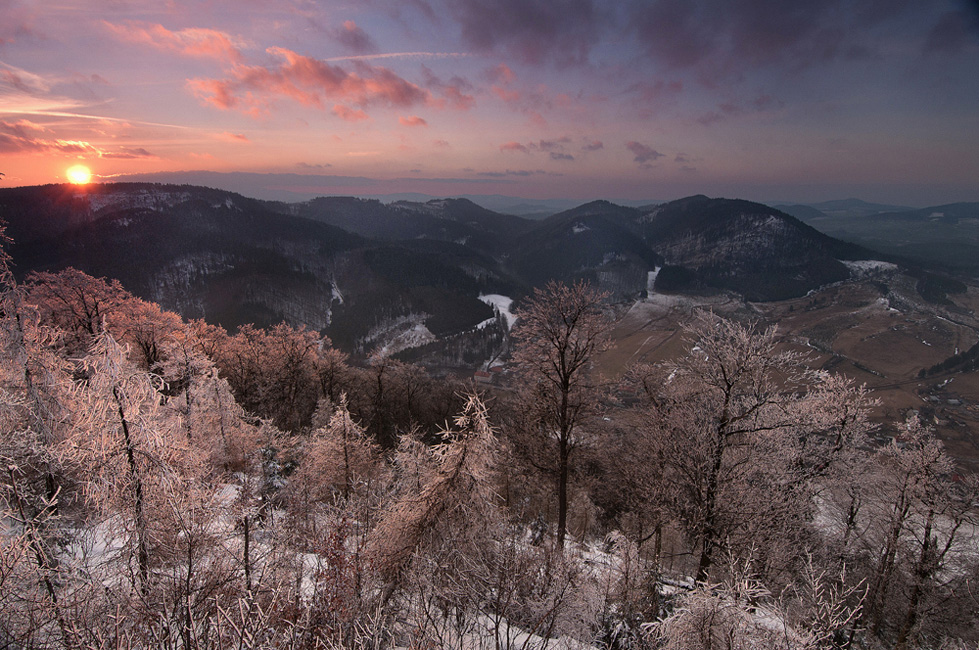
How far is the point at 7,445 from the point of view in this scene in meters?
9.66

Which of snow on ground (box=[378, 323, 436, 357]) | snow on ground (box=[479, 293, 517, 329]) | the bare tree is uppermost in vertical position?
the bare tree

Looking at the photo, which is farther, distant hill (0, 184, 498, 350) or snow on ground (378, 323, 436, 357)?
distant hill (0, 184, 498, 350)

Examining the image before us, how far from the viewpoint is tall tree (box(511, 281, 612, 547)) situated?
14.3 m

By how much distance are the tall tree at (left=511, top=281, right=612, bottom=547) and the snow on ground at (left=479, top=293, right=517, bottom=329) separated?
132353 mm

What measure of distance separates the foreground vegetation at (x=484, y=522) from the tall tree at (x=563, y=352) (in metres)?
0.09

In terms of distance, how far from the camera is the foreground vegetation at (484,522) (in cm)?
789

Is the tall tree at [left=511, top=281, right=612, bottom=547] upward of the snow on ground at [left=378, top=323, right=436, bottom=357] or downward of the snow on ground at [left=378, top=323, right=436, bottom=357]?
upward

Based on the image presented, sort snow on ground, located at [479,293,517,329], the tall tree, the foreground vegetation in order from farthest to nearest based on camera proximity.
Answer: snow on ground, located at [479,293,517,329], the tall tree, the foreground vegetation

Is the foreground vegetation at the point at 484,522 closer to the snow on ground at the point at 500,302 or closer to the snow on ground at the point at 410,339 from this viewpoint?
the snow on ground at the point at 410,339

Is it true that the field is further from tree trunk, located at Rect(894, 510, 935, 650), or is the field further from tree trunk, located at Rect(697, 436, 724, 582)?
tree trunk, located at Rect(697, 436, 724, 582)

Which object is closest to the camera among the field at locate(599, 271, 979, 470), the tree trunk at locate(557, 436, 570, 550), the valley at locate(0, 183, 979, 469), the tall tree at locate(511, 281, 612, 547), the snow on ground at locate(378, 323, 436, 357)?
the tall tree at locate(511, 281, 612, 547)

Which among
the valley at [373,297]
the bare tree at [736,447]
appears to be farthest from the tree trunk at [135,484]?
the valley at [373,297]

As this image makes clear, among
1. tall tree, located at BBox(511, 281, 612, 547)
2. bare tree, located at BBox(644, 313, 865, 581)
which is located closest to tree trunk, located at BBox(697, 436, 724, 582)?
bare tree, located at BBox(644, 313, 865, 581)

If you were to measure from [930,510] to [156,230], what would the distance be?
8371 inches
